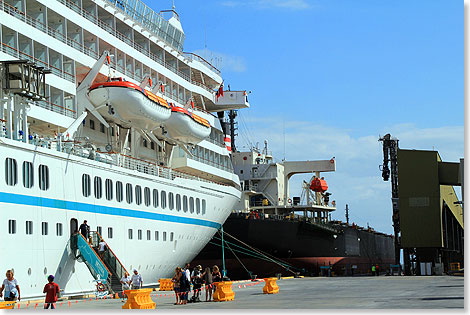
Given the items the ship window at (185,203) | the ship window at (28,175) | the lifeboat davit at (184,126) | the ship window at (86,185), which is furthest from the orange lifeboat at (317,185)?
the ship window at (28,175)

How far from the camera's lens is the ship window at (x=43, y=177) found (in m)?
27.9

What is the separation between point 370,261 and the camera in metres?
78.3

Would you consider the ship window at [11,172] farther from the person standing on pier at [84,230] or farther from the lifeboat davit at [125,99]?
the lifeboat davit at [125,99]

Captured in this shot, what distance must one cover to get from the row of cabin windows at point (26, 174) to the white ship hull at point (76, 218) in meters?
0.15

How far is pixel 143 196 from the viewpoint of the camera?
116ft

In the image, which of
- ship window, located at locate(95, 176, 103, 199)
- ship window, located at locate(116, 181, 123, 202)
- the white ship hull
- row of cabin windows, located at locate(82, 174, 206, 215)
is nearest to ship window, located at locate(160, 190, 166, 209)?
row of cabin windows, located at locate(82, 174, 206, 215)

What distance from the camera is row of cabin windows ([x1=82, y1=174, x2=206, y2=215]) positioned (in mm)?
31406

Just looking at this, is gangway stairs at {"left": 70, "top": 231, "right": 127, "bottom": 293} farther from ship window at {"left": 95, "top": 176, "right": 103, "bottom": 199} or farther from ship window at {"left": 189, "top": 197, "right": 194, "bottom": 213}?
ship window at {"left": 189, "top": 197, "right": 194, "bottom": 213}

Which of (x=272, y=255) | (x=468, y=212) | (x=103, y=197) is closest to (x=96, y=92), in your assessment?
(x=103, y=197)

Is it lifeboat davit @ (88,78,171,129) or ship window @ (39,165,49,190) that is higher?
lifeboat davit @ (88,78,171,129)

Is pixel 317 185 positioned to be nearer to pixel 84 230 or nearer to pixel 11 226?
pixel 84 230

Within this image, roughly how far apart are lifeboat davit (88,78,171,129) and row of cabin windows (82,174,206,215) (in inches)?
133

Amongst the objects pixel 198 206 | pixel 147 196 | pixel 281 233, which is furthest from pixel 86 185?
pixel 281 233

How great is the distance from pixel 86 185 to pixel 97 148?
6.13 meters
